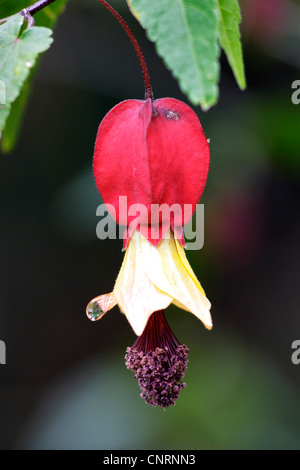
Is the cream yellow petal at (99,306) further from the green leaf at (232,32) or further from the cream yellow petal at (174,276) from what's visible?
the green leaf at (232,32)

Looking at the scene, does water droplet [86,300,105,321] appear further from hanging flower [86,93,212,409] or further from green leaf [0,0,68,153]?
green leaf [0,0,68,153]

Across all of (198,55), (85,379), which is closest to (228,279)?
(85,379)

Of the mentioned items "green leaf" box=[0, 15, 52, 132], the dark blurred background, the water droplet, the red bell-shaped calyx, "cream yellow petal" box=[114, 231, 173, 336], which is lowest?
the dark blurred background

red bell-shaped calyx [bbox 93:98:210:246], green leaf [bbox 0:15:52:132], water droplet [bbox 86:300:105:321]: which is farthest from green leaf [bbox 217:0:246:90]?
water droplet [bbox 86:300:105:321]

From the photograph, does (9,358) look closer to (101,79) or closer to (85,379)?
(85,379)

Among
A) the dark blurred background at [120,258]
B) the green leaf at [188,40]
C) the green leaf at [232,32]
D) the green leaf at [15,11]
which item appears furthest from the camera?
the dark blurred background at [120,258]

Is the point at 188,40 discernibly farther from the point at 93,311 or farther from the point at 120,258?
the point at 120,258

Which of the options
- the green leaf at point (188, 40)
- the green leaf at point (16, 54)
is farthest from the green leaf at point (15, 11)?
the green leaf at point (188, 40)
